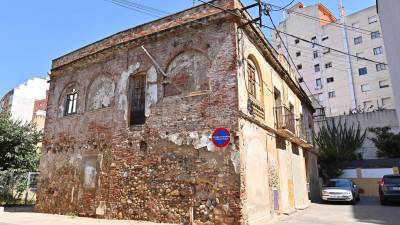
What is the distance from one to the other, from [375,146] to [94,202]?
28.4 metres

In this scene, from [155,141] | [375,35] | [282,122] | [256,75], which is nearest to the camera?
[155,141]

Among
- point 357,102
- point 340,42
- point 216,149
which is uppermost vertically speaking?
point 340,42

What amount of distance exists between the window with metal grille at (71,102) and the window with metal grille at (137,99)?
3.79m

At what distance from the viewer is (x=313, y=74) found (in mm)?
47000

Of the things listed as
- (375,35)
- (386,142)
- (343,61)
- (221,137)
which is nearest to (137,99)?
(221,137)

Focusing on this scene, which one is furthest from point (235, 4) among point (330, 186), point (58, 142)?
point (330, 186)

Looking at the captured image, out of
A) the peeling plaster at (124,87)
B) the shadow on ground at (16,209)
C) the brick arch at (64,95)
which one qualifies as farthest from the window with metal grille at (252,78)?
the shadow on ground at (16,209)

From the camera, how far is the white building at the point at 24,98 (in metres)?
43.3

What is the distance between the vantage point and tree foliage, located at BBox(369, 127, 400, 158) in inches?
1107

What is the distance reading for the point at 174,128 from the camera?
10.6 m

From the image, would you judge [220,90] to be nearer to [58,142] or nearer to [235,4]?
Result: [235,4]

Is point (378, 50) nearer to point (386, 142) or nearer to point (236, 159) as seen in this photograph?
point (386, 142)

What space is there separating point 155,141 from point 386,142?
25987mm

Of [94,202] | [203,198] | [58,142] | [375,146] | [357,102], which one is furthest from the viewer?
[357,102]
